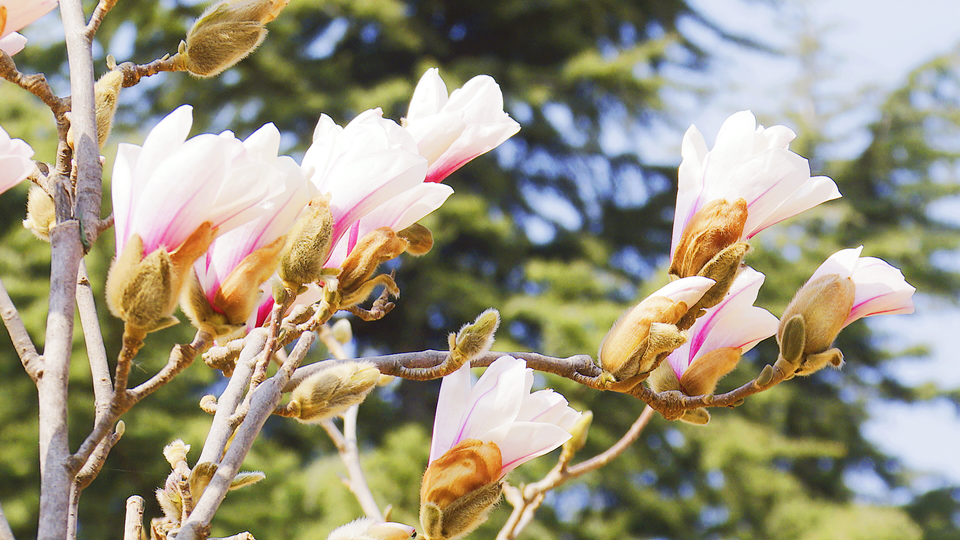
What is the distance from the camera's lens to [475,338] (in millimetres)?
395

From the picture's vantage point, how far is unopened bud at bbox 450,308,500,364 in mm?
392

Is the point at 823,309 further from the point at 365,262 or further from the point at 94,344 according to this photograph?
the point at 94,344

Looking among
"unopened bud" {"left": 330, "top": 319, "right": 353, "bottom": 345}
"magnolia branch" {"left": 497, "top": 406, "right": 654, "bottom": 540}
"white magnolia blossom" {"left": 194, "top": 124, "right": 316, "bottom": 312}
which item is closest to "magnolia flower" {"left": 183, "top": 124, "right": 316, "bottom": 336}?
"white magnolia blossom" {"left": 194, "top": 124, "right": 316, "bottom": 312}

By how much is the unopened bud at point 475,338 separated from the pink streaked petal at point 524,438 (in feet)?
0.13

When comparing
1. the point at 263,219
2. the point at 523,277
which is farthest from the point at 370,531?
the point at 523,277

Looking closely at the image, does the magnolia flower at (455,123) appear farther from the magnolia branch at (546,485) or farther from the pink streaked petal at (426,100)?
the magnolia branch at (546,485)

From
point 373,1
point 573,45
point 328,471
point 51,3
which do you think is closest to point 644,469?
point 328,471

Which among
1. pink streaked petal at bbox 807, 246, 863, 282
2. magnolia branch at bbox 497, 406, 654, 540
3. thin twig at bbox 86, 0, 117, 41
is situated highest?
thin twig at bbox 86, 0, 117, 41

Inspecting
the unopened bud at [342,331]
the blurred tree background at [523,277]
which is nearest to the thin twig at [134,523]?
the unopened bud at [342,331]

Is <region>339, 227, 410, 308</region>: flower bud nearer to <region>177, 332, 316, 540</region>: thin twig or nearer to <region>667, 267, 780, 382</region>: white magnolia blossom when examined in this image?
<region>177, 332, 316, 540</region>: thin twig

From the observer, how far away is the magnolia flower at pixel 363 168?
0.36 metres

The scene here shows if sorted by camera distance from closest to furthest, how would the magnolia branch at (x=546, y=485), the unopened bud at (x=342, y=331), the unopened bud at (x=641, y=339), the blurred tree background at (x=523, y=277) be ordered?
the unopened bud at (x=641, y=339), the magnolia branch at (x=546, y=485), the unopened bud at (x=342, y=331), the blurred tree background at (x=523, y=277)

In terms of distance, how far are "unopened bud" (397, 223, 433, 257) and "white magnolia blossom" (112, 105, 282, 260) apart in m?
0.13

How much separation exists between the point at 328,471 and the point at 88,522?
0.83m
